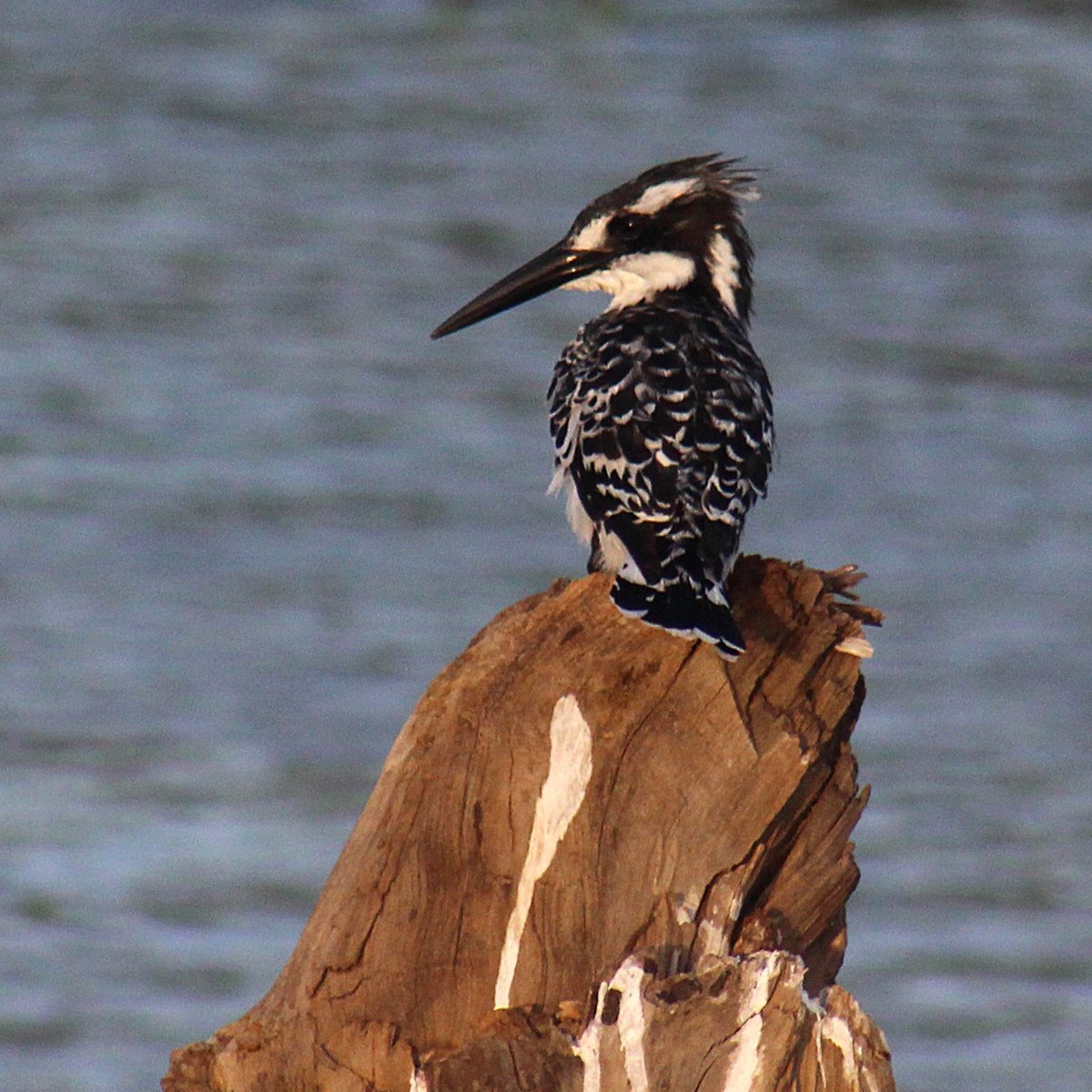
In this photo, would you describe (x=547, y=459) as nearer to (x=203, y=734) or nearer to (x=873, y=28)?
(x=203, y=734)

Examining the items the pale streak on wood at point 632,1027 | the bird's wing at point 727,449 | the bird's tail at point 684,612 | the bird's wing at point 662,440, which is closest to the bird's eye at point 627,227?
the bird's wing at point 662,440

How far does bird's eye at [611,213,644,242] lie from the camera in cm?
584

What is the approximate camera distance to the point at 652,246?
588 cm

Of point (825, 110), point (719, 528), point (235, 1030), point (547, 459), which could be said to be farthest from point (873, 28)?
point (235, 1030)

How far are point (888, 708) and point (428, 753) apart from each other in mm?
5509

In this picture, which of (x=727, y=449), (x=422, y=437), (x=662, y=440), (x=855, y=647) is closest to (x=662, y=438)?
(x=662, y=440)

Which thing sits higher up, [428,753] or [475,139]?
[475,139]

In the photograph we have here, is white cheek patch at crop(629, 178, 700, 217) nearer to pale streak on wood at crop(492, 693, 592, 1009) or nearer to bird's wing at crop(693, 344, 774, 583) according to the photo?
bird's wing at crop(693, 344, 774, 583)

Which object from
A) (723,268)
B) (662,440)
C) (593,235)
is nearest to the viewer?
(662,440)

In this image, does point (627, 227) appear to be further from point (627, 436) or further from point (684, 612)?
point (684, 612)

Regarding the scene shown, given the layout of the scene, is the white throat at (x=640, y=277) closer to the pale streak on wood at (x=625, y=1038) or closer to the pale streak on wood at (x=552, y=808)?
the pale streak on wood at (x=552, y=808)

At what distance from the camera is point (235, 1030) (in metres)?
3.95

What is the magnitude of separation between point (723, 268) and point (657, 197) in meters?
0.26

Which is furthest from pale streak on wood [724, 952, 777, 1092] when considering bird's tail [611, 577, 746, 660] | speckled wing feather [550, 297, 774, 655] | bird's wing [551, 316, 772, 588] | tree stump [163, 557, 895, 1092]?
bird's wing [551, 316, 772, 588]
